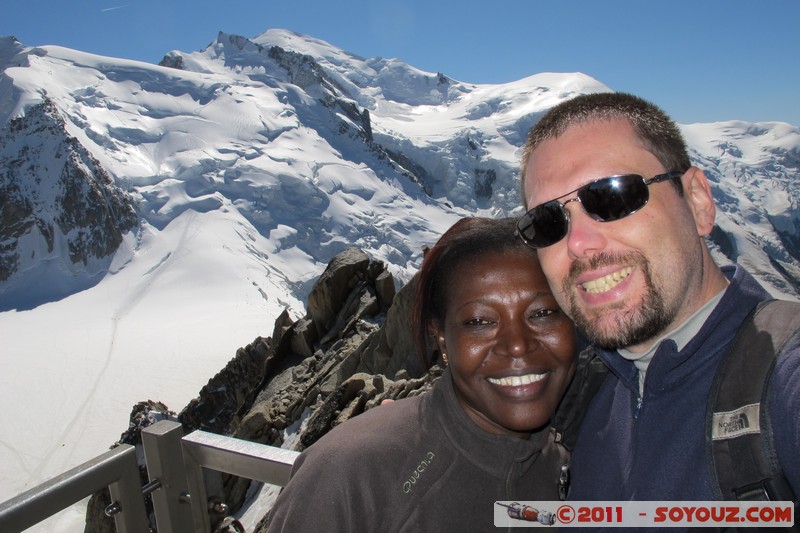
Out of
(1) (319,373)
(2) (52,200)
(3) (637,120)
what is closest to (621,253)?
(3) (637,120)

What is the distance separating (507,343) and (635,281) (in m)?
0.45

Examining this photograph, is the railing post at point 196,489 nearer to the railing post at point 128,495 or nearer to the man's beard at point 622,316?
the railing post at point 128,495

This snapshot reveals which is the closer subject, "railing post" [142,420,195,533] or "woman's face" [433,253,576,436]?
"woman's face" [433,253,576,436]

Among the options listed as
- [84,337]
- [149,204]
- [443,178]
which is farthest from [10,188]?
[443,178]

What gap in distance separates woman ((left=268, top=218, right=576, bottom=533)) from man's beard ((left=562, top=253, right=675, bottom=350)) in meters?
0.11

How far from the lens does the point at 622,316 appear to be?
1838 mm

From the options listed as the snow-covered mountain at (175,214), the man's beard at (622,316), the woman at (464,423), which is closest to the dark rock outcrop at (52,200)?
the snow-covered mountain at (175,214)

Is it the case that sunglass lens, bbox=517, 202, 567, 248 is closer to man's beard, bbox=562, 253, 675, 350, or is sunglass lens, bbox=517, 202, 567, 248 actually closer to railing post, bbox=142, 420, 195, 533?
man's beard, bbox=562, 253, 675, 350

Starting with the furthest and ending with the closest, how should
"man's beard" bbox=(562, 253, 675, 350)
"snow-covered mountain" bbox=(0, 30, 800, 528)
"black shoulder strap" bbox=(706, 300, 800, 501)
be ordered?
"snow-covered mountain" bbox=(0, 30, 800, 528)
"man's beard" bbox=(562, 253, 675, 350)
"black shoulder strap" bbox=(706, 300, 800, 501)

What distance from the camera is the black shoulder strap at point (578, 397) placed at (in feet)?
6.63

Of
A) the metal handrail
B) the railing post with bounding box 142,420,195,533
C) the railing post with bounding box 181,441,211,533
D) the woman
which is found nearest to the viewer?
the woman

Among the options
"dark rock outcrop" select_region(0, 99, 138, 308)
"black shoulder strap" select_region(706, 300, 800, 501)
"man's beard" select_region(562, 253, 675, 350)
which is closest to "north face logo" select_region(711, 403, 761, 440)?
"black shoulder strap" select_region(706, 300, 800, 501)

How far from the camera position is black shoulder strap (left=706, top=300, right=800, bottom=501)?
4.25 feet

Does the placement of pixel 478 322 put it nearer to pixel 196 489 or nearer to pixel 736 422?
pixel 736 422
